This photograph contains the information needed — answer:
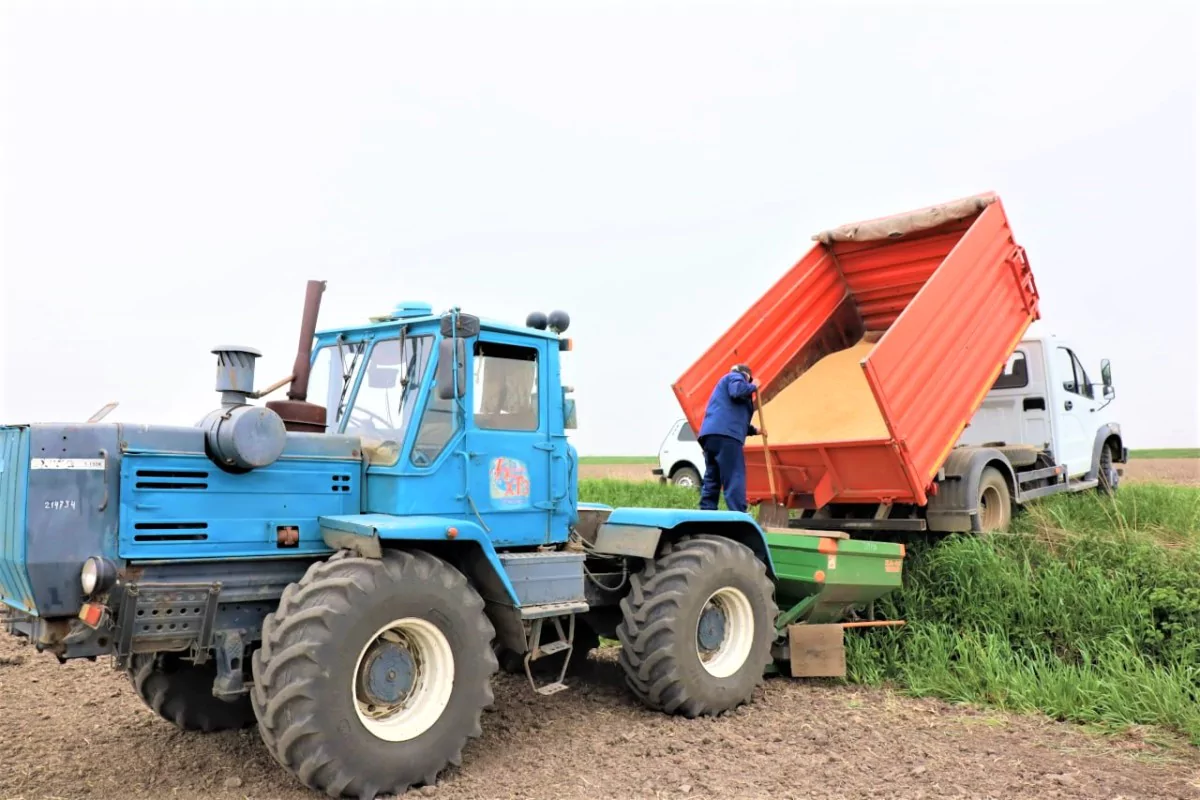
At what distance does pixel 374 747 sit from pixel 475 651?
2.23ft

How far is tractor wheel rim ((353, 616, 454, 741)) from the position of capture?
467 cm

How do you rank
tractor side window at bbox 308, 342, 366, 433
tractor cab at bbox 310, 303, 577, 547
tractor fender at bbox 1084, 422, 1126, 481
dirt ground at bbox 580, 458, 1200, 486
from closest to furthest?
tractor cab at bbox 310, 303, 577, 547
tractor side window at bbox 308, 342, 366, 433
tractor fender at bbox 1084, 422, 1126, 481
dirt ground at bbox 580, 458, 1200, 486

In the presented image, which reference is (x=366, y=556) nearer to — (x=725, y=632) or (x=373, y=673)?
(x=373, y=673)

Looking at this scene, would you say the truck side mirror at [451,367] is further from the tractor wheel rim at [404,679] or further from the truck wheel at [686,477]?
the truck wheel at [686,477]

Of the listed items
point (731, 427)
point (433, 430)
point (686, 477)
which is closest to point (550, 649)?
point (433, 430)

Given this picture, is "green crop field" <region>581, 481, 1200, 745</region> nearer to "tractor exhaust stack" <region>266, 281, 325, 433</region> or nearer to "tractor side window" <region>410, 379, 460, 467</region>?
"tractor side window" <region>410, 379, 460, 467</region>

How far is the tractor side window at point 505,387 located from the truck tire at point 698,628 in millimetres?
1327

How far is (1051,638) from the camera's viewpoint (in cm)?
722

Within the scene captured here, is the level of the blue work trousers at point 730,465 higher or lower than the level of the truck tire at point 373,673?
higher

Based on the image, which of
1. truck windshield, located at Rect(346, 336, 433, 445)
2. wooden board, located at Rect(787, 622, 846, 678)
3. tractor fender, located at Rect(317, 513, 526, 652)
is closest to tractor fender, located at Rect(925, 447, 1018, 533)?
wooden board, located at Rect(787, 622, 846, 678)

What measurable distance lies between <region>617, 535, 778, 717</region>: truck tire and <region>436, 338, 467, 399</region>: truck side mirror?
6.06 ft

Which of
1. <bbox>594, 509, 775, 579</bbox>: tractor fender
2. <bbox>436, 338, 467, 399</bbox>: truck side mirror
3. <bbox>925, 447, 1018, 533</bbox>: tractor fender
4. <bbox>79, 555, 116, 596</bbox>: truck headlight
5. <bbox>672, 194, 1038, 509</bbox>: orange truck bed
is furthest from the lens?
<bbox>925, 447, 1018, 533</bbox>: tractor fender

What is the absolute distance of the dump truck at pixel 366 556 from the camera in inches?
173

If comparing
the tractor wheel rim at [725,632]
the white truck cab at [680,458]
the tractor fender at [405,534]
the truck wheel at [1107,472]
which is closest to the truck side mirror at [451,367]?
the tractor fender at [405,534]
